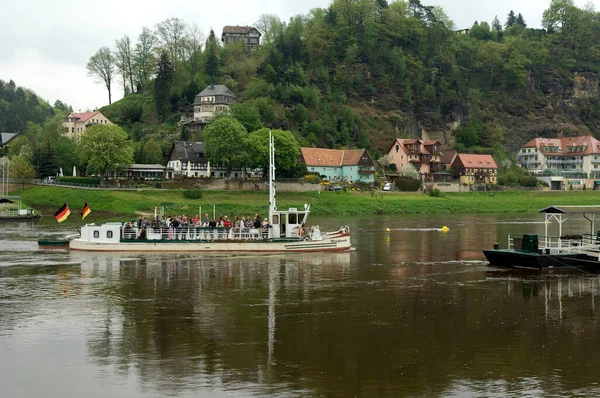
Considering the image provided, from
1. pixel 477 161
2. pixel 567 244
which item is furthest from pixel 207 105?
pixel 567 244

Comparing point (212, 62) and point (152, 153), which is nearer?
point (152, 153)

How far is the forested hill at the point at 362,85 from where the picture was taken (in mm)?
157750

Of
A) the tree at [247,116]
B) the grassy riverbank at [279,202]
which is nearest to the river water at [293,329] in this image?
the grassy riverbank at [279,202]

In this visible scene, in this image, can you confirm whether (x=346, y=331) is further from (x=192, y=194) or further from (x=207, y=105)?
(x=207, y=105)

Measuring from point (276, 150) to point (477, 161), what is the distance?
56102mm

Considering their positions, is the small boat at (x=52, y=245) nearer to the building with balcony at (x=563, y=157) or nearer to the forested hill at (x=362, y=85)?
the forested hill at (x=362, y=85)

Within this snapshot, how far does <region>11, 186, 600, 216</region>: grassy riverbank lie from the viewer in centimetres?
9612

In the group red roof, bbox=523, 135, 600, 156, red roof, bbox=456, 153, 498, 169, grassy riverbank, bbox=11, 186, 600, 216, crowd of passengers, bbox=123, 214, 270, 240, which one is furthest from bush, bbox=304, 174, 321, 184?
red roof, bbox=523, 135, 600, 156

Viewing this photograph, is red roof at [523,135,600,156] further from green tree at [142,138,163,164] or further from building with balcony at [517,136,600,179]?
green tree at [142,138,163,164]

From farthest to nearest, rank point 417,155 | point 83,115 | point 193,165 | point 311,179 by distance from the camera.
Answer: point 83,115 < point 417,155 < point 193,165 < point 311,179

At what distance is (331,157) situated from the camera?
143500 millimetres

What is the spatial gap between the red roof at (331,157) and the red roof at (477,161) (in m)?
24.3

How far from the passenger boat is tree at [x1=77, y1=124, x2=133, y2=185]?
5924cm

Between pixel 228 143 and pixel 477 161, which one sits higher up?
pixel 228 143
